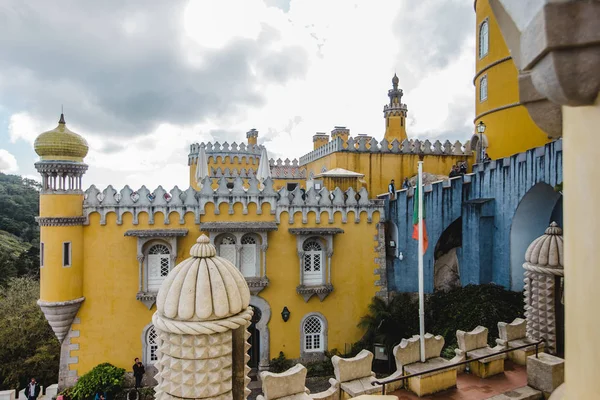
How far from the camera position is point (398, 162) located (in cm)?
2181

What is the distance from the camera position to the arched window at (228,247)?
15070mm

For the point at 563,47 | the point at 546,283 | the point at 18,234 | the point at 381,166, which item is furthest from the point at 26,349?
the point at 18,234

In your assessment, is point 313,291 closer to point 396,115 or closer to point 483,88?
point 483,88

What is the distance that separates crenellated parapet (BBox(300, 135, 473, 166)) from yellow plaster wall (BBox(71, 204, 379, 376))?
6328 millimetres

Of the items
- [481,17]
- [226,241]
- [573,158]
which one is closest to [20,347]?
A: [226,241]

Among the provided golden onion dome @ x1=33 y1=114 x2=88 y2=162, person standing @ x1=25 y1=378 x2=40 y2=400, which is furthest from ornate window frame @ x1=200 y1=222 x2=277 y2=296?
person standing @ x1=25 y1=378 x2=40 y2=400

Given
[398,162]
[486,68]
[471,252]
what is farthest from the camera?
[398,162]

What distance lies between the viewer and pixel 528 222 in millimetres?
12359

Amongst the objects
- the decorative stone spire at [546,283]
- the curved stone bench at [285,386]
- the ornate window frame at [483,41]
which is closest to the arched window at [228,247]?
the curved stone bench at [285,386]

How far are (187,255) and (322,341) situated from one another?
21.6 ft

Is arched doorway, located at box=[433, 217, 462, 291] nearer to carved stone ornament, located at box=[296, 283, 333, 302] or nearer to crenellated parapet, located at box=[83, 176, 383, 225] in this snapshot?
crenellated parapet, located at box=[83, 176, 383, 225]

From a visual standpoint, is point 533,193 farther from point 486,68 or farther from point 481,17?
point 481,17

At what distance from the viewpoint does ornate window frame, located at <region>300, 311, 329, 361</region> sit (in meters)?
15.6

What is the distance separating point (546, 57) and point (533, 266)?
23.5 feet
